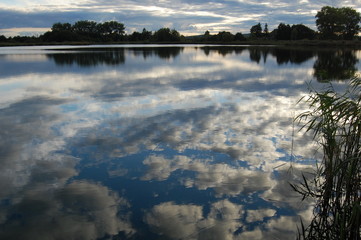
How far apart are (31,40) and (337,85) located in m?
113

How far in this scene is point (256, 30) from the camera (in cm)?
12731

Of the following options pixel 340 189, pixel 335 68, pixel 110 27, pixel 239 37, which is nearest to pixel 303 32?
pixel 239 37

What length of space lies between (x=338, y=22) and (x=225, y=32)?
121ft

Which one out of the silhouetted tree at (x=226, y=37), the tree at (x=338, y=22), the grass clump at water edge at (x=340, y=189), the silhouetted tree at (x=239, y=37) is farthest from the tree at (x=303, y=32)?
the grass clump at water edge at (x=340, y=189)

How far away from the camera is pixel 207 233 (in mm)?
4320

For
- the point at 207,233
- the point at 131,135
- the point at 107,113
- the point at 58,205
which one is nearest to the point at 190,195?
the point at 207,233

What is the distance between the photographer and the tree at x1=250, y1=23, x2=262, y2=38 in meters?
127

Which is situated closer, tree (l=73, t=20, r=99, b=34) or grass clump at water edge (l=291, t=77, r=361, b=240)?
grass clump at water edge (l=291, t=77, r=361, b=240)

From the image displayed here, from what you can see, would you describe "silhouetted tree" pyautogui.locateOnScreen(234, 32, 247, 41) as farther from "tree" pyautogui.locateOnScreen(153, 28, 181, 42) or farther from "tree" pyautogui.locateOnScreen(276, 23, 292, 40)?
"tree" pyautogui.locateOnScreen(153, 28, 181, 42)

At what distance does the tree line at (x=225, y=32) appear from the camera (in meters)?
Result: 98.4

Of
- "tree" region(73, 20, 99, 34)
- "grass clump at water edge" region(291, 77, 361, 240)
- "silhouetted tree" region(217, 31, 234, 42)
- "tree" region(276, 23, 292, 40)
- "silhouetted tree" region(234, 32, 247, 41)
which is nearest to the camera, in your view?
"grass clump at water edge" region(291, 77, 361, 240)

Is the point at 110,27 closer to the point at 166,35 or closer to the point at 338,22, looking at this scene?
the point at 166,35

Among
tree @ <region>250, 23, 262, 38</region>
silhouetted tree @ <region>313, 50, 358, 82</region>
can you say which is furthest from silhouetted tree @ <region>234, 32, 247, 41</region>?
silhouetted tree @ <region>313, 50, 358, 82</region>

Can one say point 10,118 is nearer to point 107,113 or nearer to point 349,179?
point 107,113
